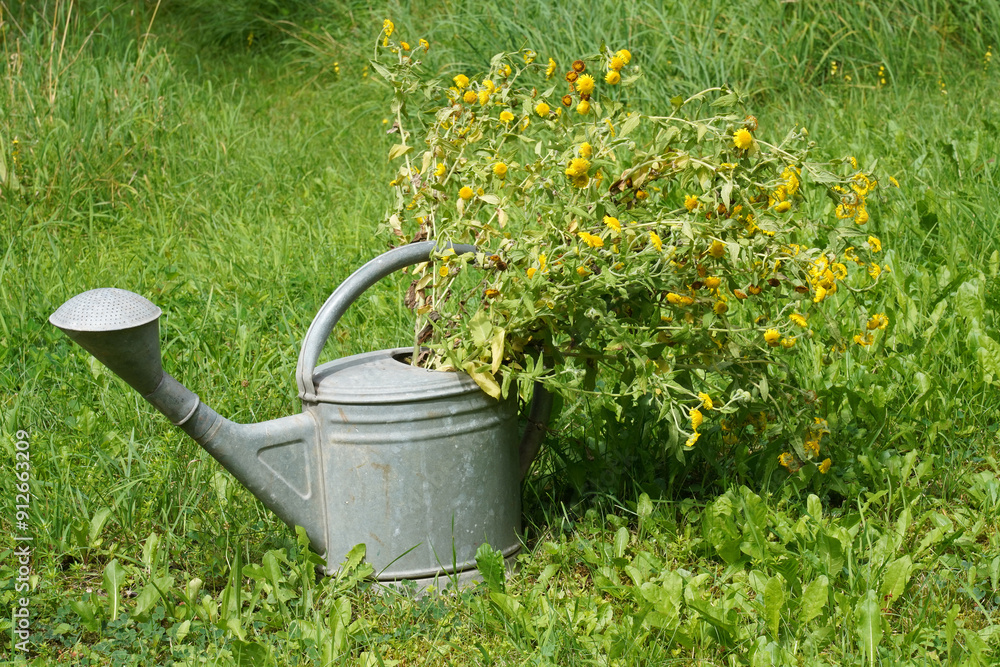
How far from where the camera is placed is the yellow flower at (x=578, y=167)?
163 centimetres

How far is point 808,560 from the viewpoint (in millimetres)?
1713

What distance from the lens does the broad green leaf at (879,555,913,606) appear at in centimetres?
164

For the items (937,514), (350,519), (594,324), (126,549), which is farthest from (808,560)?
(126,549)

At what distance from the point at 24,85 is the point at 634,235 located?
345cm

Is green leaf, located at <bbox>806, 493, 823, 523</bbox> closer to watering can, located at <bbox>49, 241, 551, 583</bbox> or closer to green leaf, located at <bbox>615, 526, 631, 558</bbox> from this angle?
green leaf, located at <bbox>615, 526, 631, 558</bbox>

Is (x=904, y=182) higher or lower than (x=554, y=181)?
lower

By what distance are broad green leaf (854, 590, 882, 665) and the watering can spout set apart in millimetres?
984

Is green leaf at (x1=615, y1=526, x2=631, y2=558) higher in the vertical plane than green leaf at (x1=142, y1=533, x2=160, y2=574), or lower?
lower

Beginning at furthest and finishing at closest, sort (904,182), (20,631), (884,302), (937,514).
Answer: (904,182), (884,302), (937,514), (20,631)

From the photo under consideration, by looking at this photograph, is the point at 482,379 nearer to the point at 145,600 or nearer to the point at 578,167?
the point at 578,167

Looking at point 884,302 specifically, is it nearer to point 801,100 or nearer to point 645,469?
point 645,469

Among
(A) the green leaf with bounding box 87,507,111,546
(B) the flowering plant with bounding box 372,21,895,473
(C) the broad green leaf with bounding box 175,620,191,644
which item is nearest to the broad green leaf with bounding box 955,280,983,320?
(B) the flowering plant with bounding box 372,21,895,473

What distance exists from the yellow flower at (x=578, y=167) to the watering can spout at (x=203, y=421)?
2.21 feet

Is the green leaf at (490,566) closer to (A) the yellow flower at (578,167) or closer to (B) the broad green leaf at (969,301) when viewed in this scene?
(A) the yellow flower at (578,167)
